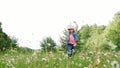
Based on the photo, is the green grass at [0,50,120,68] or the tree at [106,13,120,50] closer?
the green grass at [0,50,120,68]

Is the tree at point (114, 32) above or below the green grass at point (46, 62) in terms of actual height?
above

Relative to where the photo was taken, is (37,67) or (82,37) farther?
(82,37)

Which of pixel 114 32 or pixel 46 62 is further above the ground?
pixel 114 32

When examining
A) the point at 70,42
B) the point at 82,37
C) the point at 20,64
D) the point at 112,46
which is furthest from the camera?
the point at 82,37

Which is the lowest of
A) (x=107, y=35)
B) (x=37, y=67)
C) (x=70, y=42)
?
(x=37, y=67)

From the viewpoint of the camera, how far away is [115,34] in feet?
181

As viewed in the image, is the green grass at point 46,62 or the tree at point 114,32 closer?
the green grass at point 46,62

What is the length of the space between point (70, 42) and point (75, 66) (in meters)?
5.88

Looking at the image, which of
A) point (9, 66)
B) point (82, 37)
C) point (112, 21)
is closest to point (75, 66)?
point (9, 66)

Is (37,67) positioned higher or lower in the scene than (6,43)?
lower

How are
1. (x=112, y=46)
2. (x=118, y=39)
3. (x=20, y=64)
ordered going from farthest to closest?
(x=118, y=39)
(x=20, y=64)
(x=112, y=46)

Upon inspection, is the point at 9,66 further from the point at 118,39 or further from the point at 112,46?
the point at 118,39

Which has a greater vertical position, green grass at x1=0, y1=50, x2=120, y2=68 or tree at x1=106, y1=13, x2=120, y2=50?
tree at x1=106, y1=13, x2=120, y2=50

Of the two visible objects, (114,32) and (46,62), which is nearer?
(46,62)
